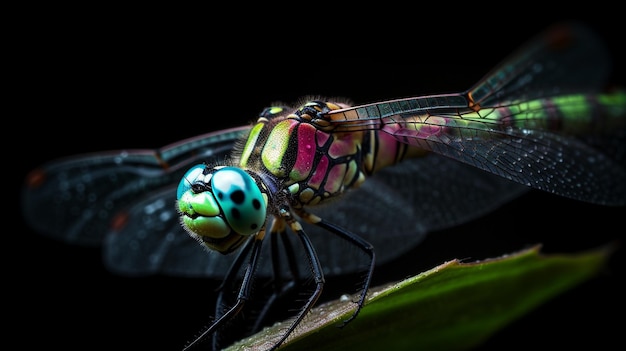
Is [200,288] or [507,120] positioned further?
[200,288]

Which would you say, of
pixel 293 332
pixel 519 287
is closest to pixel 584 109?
pixel 519 287

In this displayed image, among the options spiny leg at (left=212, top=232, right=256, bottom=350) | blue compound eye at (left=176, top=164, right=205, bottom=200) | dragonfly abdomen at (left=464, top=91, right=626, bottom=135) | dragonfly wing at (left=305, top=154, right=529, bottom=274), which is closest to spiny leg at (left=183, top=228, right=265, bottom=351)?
spiny leg at (left=212, top=232, right=256, bottom=350)

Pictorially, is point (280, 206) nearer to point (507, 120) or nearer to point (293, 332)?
point (293, 332)

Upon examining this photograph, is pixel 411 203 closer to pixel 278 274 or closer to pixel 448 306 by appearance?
pixel 278 274

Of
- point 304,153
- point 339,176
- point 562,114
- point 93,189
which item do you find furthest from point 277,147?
point 562,114

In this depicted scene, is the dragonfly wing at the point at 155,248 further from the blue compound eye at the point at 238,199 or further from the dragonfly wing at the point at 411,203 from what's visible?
the blue compound eye at the point at 238,199
